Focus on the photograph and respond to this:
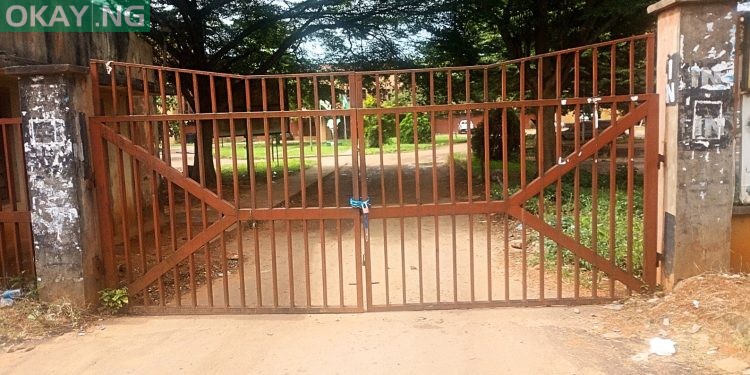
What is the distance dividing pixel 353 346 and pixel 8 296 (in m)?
3.50

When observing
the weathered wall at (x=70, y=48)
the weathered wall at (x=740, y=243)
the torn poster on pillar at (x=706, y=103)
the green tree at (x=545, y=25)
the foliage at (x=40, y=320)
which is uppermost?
the green tree at (x=545, y=25)

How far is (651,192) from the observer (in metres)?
5.14

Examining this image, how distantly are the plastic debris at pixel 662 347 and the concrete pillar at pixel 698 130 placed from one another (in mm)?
851

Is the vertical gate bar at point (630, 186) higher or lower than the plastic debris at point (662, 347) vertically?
higher

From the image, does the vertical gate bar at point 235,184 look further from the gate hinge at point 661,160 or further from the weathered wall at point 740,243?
the weathered wall at point 740,243

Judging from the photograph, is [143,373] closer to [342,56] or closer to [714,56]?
[714,56]

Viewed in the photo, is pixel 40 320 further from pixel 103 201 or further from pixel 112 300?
pixel 103 201

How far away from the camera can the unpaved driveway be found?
416 cm

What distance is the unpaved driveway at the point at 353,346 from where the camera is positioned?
416 centimetres

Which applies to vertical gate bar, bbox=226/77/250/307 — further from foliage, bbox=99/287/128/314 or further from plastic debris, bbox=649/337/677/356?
plastic debris, bbox=649/337/677/356

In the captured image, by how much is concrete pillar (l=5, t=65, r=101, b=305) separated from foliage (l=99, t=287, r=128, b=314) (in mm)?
109

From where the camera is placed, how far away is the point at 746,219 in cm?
506

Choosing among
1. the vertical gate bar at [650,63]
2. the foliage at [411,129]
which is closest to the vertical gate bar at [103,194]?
the vertical gate bar at [650,63]

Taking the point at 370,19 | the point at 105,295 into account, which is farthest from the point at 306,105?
the point at 105,295
